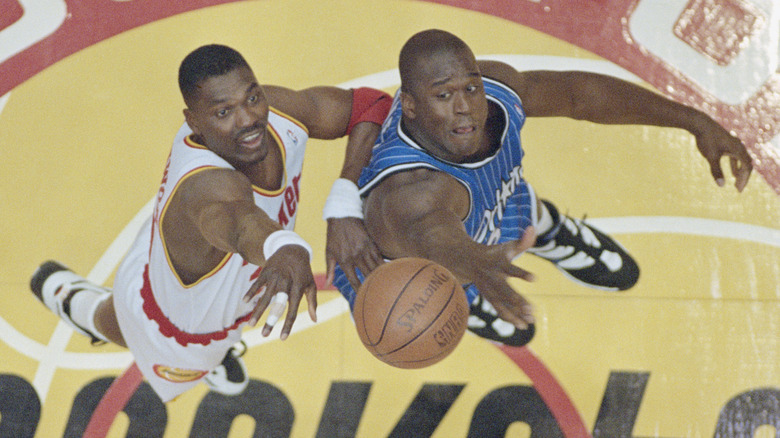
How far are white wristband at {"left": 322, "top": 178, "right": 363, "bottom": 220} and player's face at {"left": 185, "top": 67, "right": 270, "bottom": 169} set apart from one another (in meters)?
0.31

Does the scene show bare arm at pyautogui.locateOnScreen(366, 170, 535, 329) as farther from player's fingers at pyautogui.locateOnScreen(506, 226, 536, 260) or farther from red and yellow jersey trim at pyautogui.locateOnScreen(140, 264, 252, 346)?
red and yellow jersey trim at pyautogui.locateOnScreen(140, 264, 252, 346)

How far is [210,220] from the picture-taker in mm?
2322

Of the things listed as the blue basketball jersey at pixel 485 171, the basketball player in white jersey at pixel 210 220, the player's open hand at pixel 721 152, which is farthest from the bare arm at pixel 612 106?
the basketball player in white jersey at pixel 210 220

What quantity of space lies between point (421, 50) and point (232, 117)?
0.69 meters

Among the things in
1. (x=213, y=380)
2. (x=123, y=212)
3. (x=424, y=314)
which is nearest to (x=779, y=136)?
(x=424, y=314)

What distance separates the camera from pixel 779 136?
348 centimetres

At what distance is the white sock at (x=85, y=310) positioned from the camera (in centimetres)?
315

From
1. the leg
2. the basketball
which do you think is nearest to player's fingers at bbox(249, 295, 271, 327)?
the basketball

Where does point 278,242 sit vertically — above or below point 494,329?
above

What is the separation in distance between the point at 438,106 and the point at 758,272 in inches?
68.2

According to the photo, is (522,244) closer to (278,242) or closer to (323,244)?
(278,242)

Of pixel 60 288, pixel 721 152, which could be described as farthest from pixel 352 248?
pixel 721 152

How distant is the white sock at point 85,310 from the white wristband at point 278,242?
4.65ft

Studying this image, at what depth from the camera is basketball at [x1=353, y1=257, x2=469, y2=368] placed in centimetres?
230
